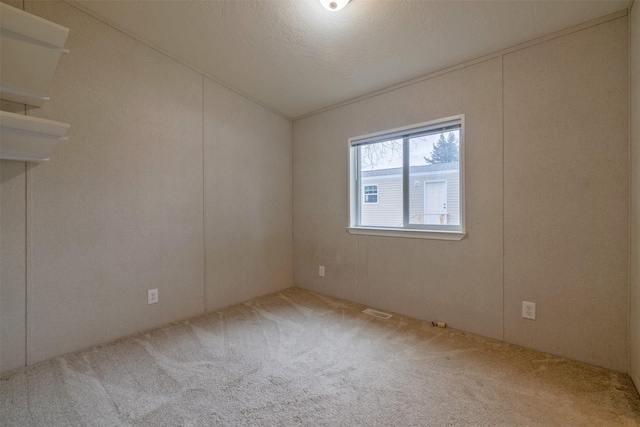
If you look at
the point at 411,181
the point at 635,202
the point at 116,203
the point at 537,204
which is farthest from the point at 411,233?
the point at 116,203

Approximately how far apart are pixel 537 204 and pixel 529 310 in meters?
0.77

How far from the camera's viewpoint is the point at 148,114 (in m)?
2.29

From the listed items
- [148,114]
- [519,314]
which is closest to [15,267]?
[148,114]

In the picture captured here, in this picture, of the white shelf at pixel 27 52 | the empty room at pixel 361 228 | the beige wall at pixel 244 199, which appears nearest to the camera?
the white shelf at pixel 27 52

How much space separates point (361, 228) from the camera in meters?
2.93

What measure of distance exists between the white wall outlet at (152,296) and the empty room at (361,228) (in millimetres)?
34

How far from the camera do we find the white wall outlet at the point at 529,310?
1.97 metres

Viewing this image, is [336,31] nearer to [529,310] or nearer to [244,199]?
[244,199]

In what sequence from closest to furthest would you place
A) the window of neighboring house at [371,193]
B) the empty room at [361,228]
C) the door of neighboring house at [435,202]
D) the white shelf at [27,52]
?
the white shelf at [27,52] < the empty room at [361,228] < the door of neighboring house at [435,202] < the window of neighboring house at [371,193]

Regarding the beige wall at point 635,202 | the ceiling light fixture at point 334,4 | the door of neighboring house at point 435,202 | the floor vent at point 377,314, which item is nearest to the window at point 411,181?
the door of neighboring house at point 435,202

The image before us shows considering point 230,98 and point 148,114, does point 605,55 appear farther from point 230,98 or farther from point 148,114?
point 148,114

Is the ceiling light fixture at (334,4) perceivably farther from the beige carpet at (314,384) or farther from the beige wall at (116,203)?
the beige carpet at (314,384)

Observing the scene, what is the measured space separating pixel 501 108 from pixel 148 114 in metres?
2.81

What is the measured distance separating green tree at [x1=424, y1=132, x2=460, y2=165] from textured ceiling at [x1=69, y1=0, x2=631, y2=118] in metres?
0.60
